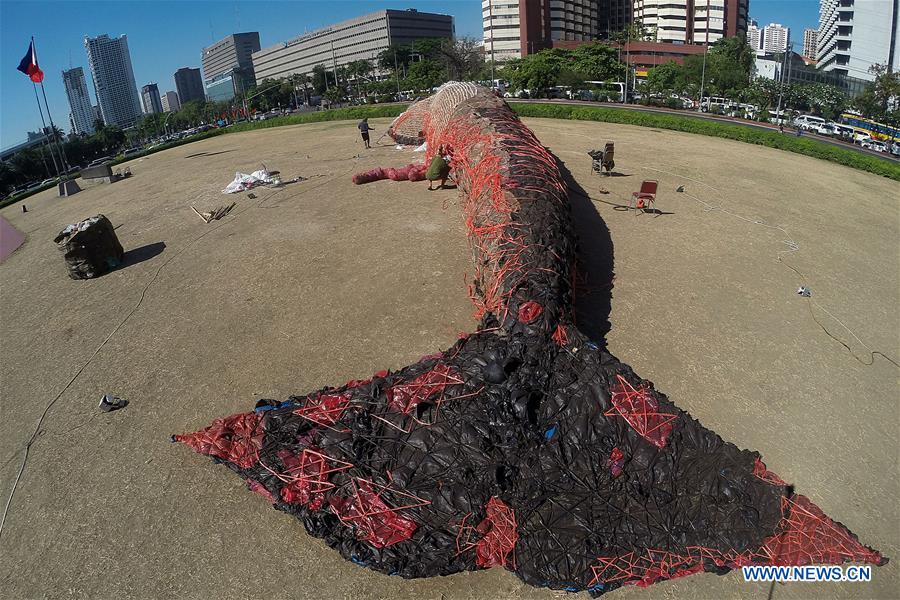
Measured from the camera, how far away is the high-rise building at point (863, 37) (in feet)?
214

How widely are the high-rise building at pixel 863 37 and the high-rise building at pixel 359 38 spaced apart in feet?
274

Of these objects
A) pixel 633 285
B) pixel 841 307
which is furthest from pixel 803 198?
pixel 633 285

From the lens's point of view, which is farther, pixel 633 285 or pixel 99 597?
pixel 633 285

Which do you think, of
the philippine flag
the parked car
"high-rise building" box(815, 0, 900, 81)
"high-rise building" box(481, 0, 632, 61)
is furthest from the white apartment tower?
the philippine flag

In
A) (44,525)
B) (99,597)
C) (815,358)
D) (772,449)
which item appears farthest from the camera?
(815,358)

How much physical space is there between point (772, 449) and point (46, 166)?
60.9 metres

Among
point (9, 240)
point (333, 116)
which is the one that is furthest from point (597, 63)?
point (9, 240)

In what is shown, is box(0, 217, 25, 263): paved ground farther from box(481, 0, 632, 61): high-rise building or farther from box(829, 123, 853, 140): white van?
box(481, 0, 632, 61): high-rise building

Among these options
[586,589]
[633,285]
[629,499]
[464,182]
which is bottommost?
[586,589]

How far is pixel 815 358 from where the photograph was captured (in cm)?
754

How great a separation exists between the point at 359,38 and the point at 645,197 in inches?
5470

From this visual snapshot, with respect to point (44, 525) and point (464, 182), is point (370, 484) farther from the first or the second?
point (464, 182)

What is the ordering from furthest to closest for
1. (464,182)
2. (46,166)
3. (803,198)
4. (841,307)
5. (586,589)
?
(46,166) < (803,198) < (464,182) < (841,307) < (586,589)

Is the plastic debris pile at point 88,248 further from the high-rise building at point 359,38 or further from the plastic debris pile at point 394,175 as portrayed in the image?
the high-rise building at point 359,38
